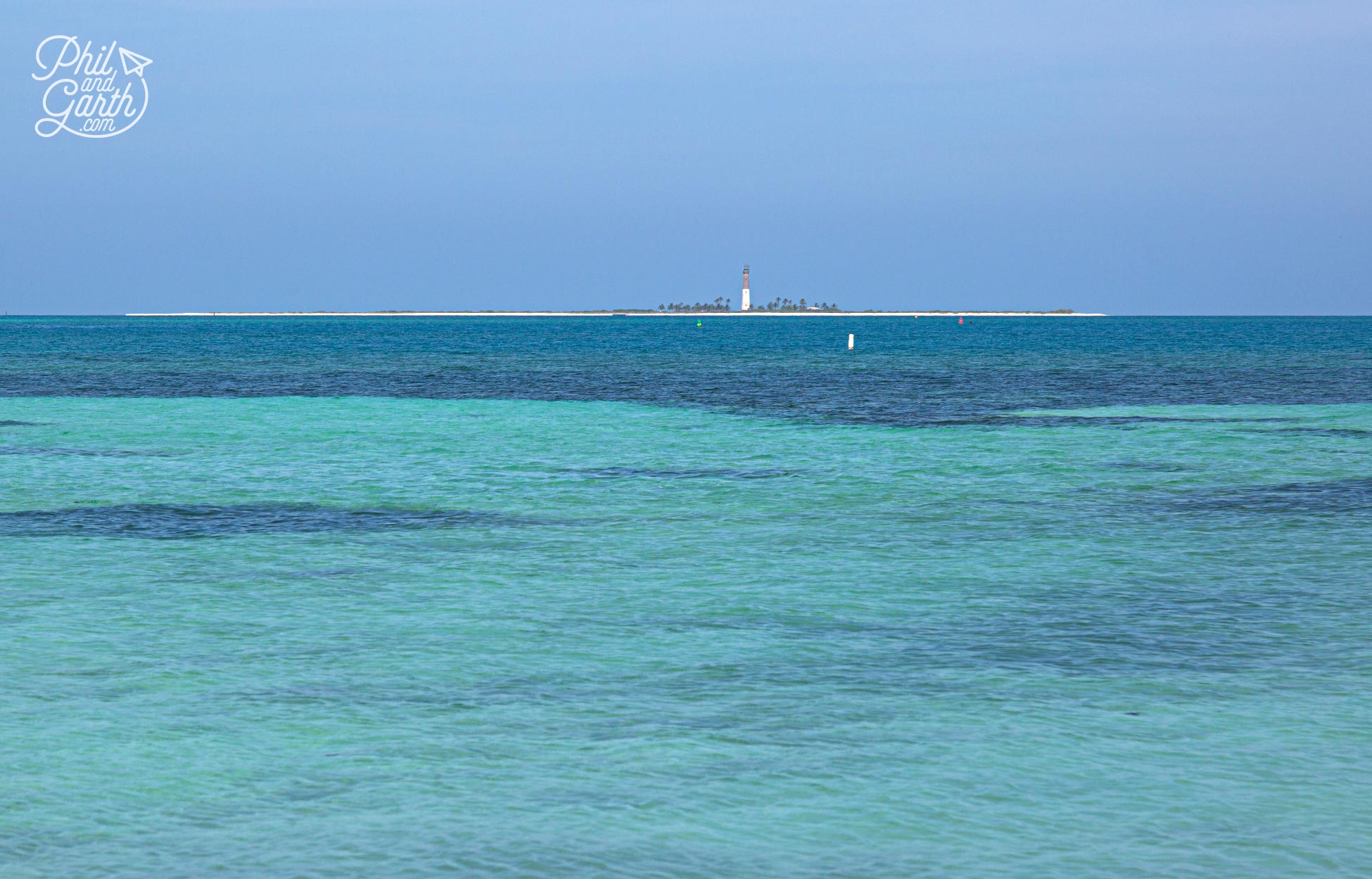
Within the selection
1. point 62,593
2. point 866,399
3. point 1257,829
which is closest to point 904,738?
point 1257,829

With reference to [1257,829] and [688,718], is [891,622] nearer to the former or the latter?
[688,718]

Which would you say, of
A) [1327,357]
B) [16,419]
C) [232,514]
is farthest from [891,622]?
[1327,357]

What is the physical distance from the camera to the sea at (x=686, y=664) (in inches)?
330

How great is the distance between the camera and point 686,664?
1246cm

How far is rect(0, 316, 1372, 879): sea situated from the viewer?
8.38 metres

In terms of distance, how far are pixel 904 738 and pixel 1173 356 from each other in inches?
3625

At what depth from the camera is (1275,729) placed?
34.3 feet

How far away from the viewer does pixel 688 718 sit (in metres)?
10.7

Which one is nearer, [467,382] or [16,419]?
[16,419]

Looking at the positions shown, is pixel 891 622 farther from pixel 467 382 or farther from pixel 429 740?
pixel 467 382

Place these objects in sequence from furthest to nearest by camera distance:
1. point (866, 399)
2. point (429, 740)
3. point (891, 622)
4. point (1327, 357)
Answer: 1. point (1327, 357)
2. point (866, 399)
3. point (891, 622)
4. point (429, 740)

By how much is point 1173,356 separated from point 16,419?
76.0 m

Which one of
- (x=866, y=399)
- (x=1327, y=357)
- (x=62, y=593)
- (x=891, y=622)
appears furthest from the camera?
(x=1327, y=357)

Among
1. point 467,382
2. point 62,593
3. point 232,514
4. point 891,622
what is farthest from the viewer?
point 467,382
